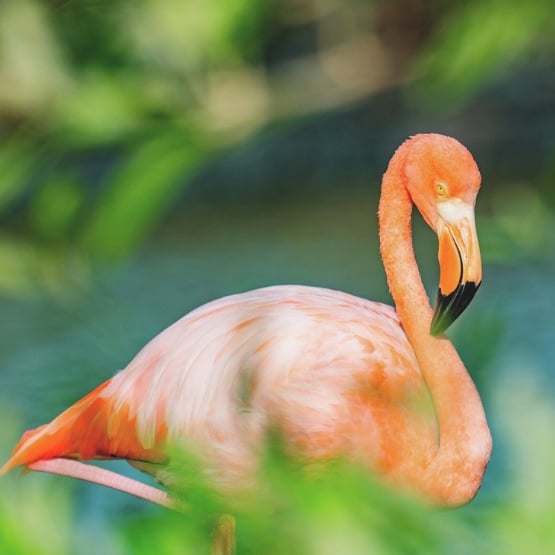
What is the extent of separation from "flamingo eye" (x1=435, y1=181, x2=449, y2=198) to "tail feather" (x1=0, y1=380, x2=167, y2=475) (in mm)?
641

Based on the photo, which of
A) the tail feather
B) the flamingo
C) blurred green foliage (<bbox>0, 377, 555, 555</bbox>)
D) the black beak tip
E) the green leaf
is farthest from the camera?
the tail feather

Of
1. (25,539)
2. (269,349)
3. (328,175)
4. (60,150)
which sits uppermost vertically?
(328,175)

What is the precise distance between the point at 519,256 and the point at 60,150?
35 centimetres

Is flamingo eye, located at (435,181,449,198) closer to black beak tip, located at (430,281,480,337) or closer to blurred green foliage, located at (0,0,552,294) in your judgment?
black beak tip, located at (430,281,480,337)

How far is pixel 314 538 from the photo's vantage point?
0.24 m

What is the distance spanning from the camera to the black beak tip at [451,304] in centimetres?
149

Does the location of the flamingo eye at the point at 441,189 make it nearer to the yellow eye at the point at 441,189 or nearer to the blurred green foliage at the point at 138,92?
the yellow eye at the point at 441,189

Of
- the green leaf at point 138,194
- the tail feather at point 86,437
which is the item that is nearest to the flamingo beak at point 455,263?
the tail feather at point 86,437

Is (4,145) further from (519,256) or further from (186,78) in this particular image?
(519,256)

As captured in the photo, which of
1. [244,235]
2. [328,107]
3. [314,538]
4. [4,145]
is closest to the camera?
[314,538]

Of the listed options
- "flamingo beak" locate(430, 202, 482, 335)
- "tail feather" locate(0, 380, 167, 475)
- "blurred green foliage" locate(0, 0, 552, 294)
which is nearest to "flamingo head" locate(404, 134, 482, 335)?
"flamingo beak" locate(430, 202, 482, 335)

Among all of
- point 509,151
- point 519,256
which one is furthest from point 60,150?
point 509,151

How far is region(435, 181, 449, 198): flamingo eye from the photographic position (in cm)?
166

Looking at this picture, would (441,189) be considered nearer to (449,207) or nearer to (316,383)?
(449,207)
